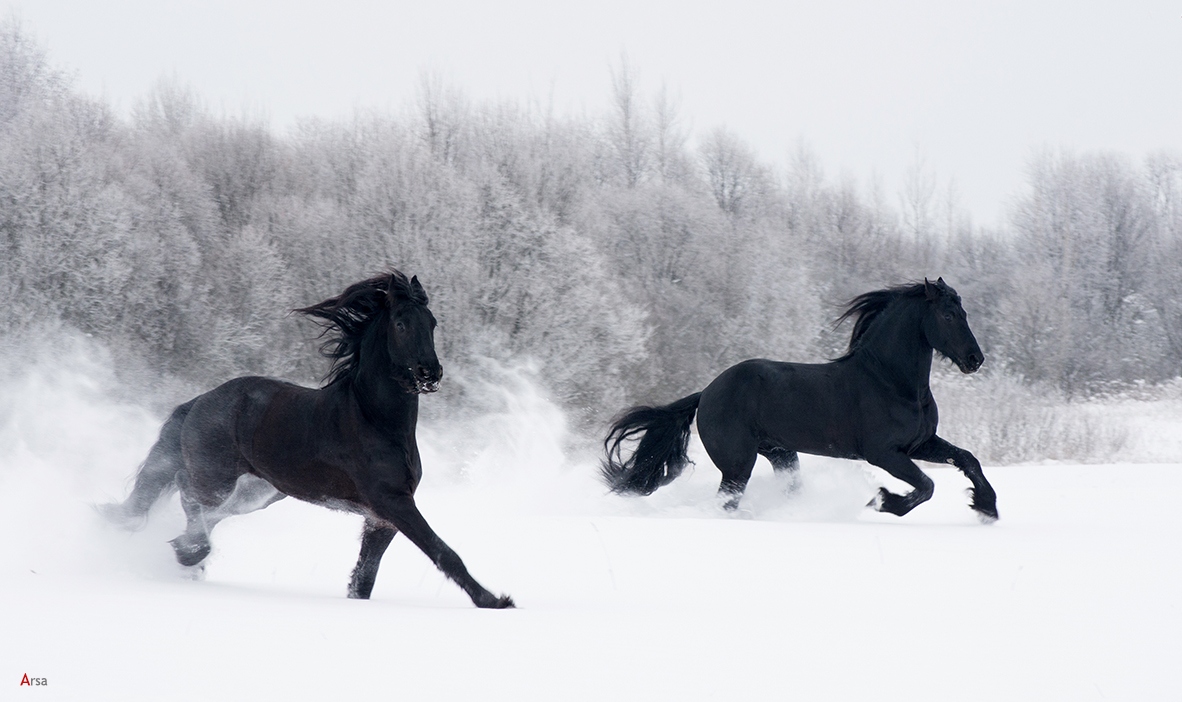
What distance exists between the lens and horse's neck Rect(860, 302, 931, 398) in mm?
7387

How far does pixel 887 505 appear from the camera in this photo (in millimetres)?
7180

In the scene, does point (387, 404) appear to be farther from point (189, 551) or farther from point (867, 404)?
point (867, 404)

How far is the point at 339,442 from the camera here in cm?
450

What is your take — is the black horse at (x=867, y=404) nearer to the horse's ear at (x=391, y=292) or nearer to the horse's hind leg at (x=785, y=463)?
the horse's hind leg at (x=785, y=463)

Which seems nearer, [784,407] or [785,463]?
[784,407]

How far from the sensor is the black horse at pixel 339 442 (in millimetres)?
4344

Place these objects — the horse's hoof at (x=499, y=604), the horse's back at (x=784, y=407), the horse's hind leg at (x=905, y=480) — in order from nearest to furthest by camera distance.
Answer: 1. the horse's hoof at (x=499, y=604)
2. the horse's hind leg at (x=905, y=480)
3. the horse's back at (x=784, y=407)

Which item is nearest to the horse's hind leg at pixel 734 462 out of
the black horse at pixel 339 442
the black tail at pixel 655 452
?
the black tail at pixel 655 452

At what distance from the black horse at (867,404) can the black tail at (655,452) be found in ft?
0.94

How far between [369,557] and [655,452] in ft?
13.6

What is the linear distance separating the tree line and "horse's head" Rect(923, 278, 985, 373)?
1975cm

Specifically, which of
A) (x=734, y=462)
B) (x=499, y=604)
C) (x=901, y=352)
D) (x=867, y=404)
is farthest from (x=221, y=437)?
(x=901, y=352)

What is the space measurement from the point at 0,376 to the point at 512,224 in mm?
13534

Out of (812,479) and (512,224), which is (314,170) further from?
(812,479)
